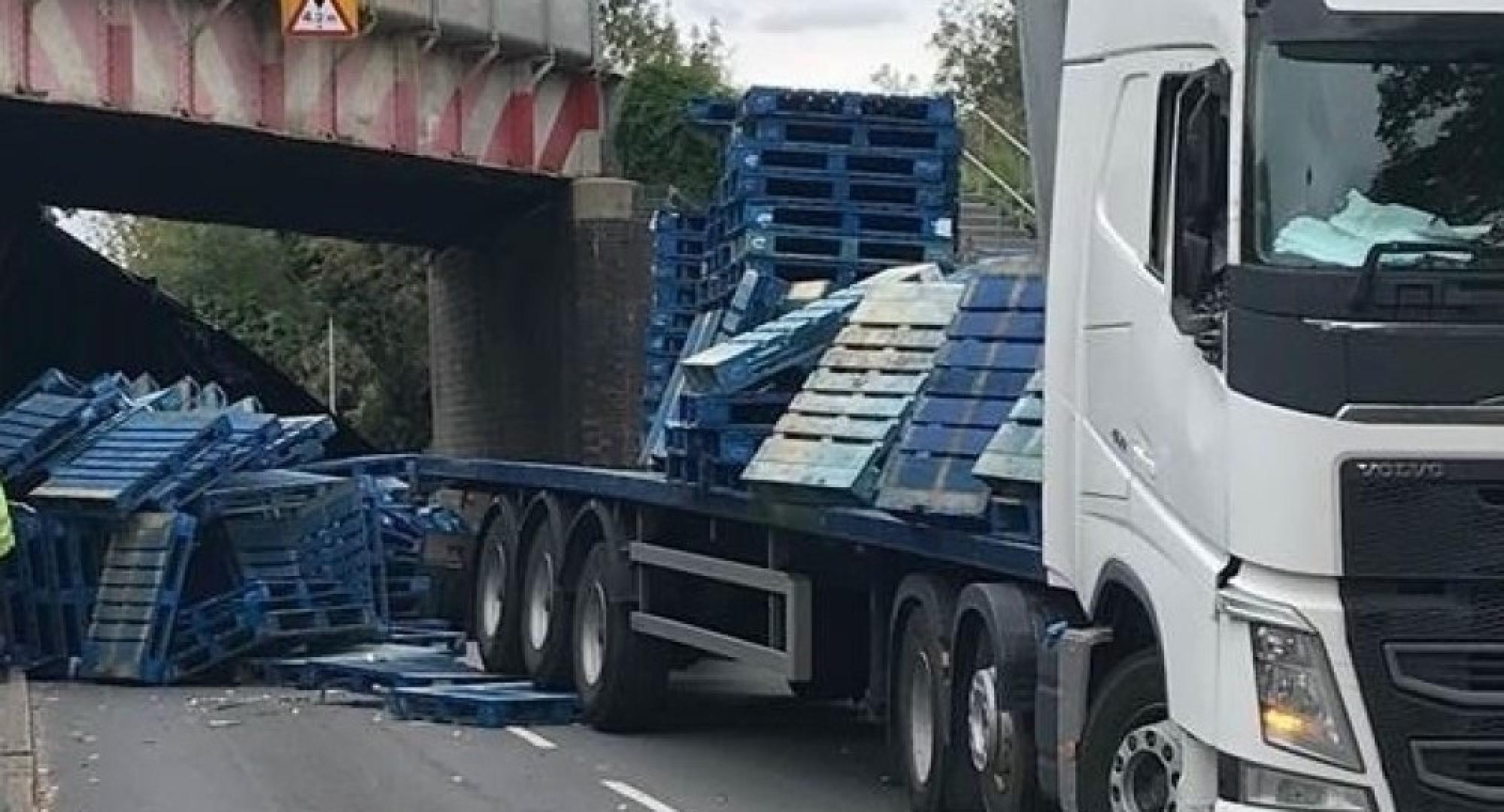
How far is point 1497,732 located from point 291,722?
35.7ft

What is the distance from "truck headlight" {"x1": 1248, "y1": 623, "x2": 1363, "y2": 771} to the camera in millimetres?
6664

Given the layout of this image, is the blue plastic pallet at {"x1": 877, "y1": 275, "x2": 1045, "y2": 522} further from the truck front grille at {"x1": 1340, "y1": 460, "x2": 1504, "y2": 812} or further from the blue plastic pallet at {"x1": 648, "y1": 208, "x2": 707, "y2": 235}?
the blue plastic pallet at {"x1": 648, "y1": 208, "x2": 707, "y2": 235}

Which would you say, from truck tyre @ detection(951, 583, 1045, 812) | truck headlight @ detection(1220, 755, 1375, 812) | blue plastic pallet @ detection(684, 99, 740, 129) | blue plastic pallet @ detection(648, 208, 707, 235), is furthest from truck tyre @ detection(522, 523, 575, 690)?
truck headlight @ detection(1220, 755, 1375, 812)

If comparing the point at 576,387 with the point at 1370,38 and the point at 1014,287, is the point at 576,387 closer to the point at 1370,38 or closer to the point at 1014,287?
the point at 1014,287

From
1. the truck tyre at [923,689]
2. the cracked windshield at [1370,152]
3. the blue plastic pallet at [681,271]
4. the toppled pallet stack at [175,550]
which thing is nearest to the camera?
the cracked windshield at [1370,152]

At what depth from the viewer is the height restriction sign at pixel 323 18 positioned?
23234 millimetres

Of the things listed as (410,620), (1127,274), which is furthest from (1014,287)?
(410,620)

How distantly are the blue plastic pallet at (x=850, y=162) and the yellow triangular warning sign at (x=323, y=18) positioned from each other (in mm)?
9549

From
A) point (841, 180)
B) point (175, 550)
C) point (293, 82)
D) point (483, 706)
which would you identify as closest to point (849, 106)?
point (841, 180)

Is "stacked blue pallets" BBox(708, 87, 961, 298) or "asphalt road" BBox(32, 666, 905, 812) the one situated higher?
"stacked blue pallets" BBox(708, 87, 961, 298)

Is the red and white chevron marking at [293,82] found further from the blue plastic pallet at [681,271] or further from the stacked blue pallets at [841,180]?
the stacked blue pallets at [841,180]

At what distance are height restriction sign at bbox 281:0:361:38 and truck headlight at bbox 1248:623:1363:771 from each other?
695 inches

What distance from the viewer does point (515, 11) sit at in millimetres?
27469

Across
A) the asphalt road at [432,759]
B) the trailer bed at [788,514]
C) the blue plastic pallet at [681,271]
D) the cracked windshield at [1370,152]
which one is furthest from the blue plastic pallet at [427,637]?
the cracked windshield at [1370,152]
